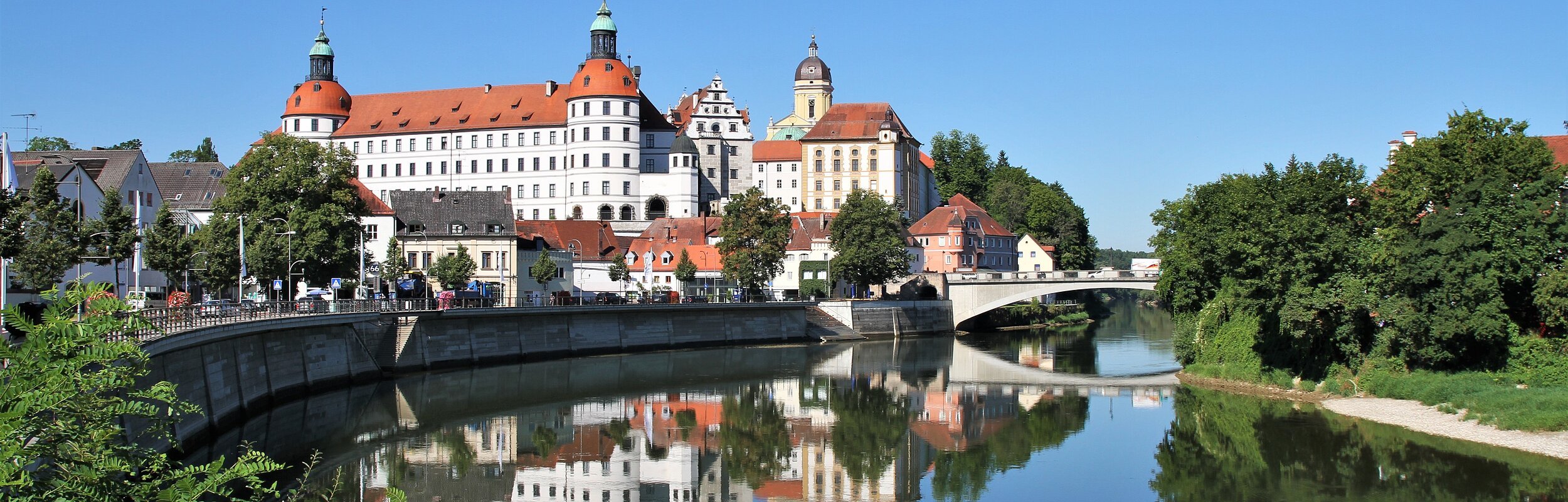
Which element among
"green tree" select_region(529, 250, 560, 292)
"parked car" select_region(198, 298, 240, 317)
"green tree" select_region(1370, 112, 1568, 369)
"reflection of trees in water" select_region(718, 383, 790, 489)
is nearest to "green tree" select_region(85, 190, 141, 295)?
"parked car" select_region(198, 298, 240, 317)

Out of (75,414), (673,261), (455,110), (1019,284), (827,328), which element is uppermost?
(455,110)

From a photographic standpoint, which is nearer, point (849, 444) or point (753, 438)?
point (849, 444)

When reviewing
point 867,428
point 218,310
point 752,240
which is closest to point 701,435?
point 867,428

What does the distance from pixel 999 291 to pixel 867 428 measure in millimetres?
46423

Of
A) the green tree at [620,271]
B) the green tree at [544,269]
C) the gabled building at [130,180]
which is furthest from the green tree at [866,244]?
the gabled building at [130,180]

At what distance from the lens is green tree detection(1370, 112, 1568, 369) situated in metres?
34.9

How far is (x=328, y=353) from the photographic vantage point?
43.1 metres

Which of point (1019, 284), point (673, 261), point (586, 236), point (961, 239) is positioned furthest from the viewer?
point (961, 239)

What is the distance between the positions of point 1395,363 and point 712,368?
26.6 metres

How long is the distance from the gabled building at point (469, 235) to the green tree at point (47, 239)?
1523 inches

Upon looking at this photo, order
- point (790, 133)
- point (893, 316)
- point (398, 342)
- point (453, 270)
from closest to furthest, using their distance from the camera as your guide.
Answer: point (398, 342) → point (453, 270) → point (893, 316) → point (790, 133)

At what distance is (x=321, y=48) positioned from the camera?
124 metres

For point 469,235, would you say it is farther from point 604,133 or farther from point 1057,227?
point 1057,227

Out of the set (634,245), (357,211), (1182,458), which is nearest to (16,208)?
(1182,458)
